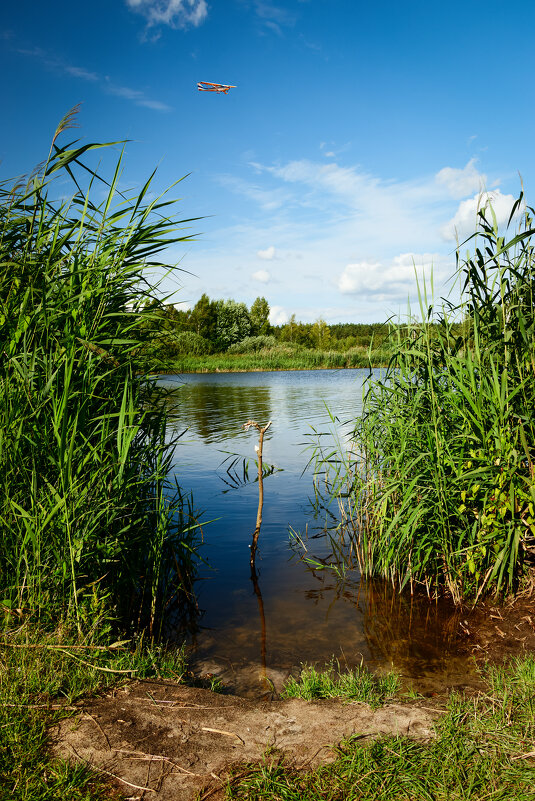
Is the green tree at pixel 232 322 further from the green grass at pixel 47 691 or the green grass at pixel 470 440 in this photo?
the green grass at pixel 47 691

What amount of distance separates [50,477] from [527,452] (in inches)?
139

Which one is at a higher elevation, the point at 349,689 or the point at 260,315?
the point at 260,315

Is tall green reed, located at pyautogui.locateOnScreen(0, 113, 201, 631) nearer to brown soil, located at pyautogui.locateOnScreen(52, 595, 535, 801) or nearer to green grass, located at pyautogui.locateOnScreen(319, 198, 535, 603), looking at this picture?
brown soil, located at pyautogui.locateOnScreen(52, 595, 535, 801)

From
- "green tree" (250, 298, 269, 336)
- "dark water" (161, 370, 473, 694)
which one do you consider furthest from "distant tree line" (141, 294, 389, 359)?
"dark water" (161, 370, 473, 694)

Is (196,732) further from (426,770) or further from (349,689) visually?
(426,770)

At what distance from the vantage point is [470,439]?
4.40 metres

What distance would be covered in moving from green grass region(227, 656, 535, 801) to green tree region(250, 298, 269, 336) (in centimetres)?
7083

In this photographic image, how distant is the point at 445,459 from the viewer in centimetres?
446

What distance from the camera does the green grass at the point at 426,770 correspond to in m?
2.30

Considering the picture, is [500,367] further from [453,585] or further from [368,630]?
[368,630]

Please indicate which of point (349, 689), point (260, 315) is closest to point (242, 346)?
point (260, 315)

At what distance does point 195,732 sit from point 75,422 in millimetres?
2043

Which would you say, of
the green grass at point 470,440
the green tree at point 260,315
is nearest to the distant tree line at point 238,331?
the green tree at point 260,315

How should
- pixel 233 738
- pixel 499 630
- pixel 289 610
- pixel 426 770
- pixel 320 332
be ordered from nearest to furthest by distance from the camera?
pixel 426 770, pixel 233 738, pixel 499 630, pixel 289 610, pixel 320 332
